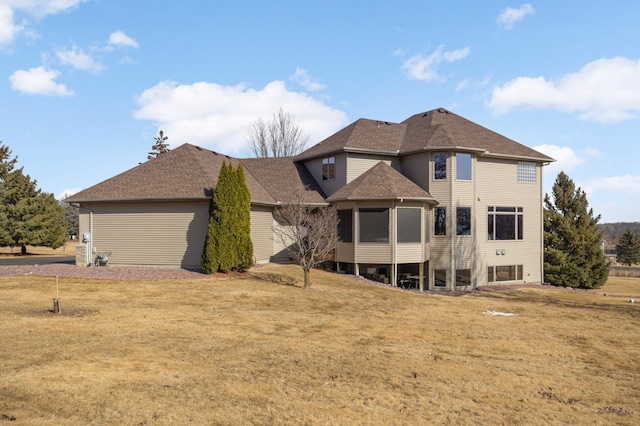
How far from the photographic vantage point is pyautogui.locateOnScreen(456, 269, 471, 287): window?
2270 centimetres

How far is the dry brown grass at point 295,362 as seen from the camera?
5.56 metres

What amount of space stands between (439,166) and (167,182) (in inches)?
541

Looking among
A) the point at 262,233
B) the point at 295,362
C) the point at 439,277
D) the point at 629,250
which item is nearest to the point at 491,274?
the point at 439,277

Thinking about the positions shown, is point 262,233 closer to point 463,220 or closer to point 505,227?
point 463,220

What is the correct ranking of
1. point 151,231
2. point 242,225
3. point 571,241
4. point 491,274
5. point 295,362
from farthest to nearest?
point 571,241, point 491,274, point 151,231, point 242,225, point 295,362

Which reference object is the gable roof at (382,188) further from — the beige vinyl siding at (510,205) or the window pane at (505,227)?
the window pane at (505,227)

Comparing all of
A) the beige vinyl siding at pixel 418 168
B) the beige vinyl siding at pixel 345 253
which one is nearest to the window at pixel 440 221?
the beige vinyl siding at pixel 418 168

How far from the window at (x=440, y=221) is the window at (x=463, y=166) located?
1920mm

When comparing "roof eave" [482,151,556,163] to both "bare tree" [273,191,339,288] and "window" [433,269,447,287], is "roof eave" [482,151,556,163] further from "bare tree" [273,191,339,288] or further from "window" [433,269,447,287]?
"bare tree" [273,191,339,288]

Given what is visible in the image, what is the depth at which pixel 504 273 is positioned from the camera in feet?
80.0

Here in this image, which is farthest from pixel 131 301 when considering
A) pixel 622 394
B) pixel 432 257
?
pixel 432 257

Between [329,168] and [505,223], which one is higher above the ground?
[329,168]

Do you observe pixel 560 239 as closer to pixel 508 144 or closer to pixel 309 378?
pixel 508 144

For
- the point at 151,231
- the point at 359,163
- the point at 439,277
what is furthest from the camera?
the point at 359,163
